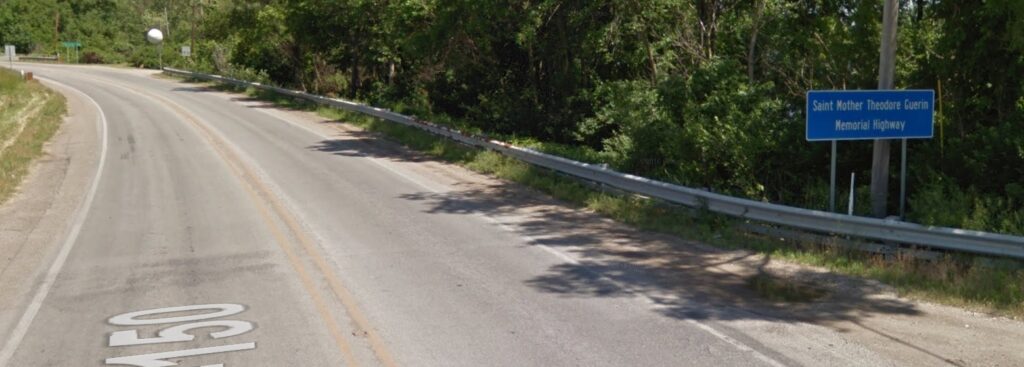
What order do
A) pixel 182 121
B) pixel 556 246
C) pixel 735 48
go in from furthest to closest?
pixel 182 121
pixel 735 48
pixel 556 246

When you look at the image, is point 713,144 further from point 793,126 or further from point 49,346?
point 49,346

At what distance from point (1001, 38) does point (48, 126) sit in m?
27.0

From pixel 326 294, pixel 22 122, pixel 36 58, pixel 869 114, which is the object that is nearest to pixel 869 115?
pixel 869 114

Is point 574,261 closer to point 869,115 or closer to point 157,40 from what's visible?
point 869,115

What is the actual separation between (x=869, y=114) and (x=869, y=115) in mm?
12

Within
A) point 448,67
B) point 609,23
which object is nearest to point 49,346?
point 609,23

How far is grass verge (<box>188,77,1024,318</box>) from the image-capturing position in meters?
9.09

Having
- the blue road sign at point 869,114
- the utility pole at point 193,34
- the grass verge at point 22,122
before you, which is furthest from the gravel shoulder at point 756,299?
the utility pole at point 193,34

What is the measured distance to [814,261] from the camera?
10.9 metres

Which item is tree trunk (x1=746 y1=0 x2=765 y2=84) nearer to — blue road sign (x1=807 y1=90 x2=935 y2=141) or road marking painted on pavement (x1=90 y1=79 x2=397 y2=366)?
blue road sign (x1=807 y1=90 x2=935 y2=141)

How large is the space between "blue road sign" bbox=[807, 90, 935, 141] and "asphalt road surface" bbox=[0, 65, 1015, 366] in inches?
137

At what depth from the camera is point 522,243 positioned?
12.3 m

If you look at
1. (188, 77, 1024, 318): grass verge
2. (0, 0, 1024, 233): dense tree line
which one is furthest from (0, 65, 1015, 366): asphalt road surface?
(0, 0, 1024, 233): dense tree line

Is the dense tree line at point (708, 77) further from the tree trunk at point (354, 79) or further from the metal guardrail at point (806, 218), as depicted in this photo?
the metal guardrail at point (806, 218)
